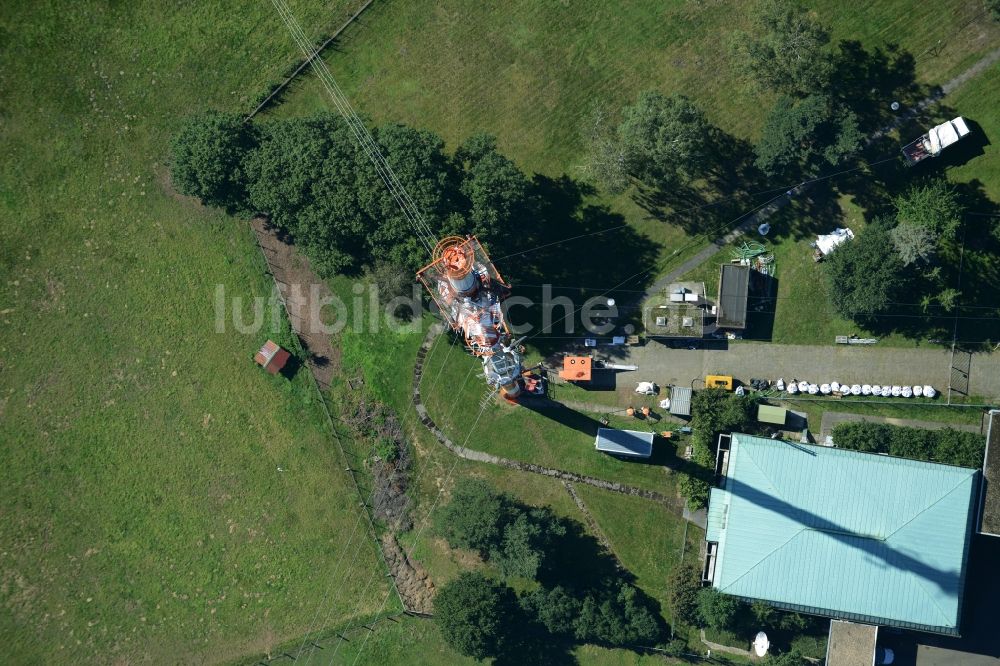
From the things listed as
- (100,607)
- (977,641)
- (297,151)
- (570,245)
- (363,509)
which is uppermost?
(297,151)

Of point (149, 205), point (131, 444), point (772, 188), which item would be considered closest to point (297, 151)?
point (149, 205)

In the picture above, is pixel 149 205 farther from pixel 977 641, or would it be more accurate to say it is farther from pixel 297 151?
pixel 977 641

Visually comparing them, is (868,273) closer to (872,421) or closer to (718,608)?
(872,421)

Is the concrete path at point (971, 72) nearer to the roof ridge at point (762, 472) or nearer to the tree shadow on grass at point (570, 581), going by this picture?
the roof ridge at point (762, 472)

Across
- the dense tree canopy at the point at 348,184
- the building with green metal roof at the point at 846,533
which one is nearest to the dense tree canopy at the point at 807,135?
the dense tree canopy at the point at 348,184

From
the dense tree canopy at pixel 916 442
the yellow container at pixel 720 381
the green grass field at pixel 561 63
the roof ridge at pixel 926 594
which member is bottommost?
the roof ridge at pixel 926 594

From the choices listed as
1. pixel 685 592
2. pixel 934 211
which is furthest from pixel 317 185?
pixel 934 211

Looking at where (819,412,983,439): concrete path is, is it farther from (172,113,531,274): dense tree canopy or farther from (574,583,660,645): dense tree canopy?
(172,113,531,274): dense tree canopy
